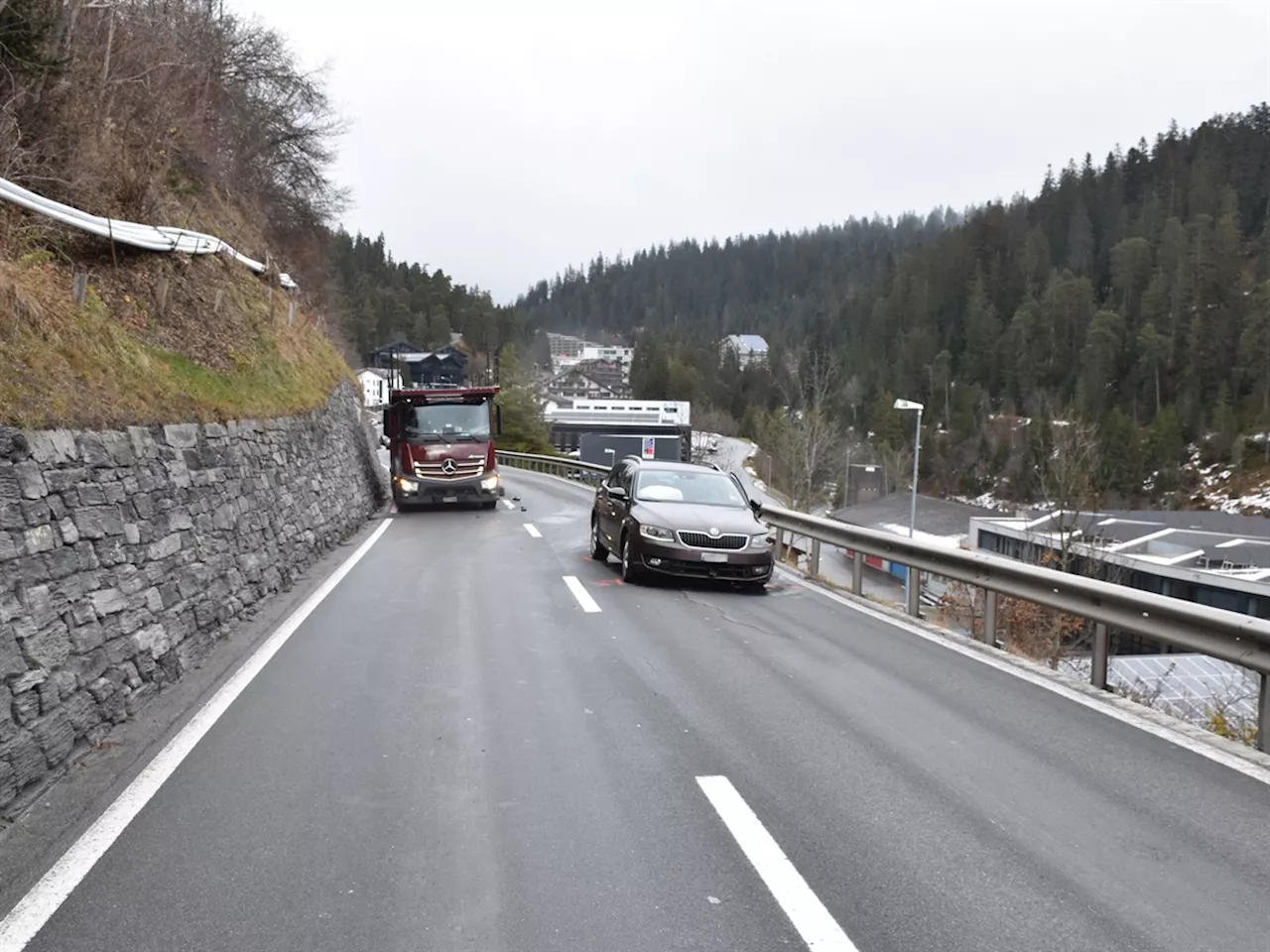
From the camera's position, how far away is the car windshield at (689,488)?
535 inches

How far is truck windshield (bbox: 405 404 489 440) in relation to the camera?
76.5 feet

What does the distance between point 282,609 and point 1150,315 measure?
5137 inches

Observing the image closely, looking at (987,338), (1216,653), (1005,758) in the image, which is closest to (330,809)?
(1005,758)

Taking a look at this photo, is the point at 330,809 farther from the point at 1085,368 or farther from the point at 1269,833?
the point at 1085,368

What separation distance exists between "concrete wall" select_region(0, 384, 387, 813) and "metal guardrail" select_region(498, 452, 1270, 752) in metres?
7.00

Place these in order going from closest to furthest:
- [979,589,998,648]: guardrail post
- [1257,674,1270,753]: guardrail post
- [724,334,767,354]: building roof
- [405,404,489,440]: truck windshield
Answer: [1257,674,1270,753]: guardrail post, [979,589,998,648]: guardrail post, [405,404,489,440]: truck windshield, [724,334,767,354]: building roof

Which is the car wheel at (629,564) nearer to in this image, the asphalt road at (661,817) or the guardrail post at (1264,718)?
the asphalt road at (661,817)

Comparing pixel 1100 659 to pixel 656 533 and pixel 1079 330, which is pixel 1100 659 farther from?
pixel 1079 330

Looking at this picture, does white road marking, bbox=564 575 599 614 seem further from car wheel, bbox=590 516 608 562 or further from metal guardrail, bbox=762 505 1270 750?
metal guardrail, bbox=762 505 1270 750

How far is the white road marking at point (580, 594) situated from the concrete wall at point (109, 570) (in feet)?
11.4

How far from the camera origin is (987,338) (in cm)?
13875

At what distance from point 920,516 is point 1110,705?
4962 cm

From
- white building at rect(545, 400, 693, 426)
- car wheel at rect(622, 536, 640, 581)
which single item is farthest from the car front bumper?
white building at rect(545, 400, 693, 426)

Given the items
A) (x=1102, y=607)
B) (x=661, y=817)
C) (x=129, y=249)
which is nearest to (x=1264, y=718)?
(x=1102, y=607)
